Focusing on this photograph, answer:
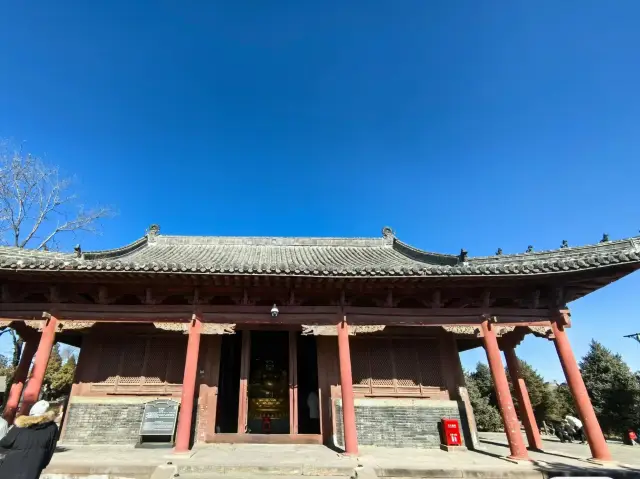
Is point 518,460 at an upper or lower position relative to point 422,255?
lower

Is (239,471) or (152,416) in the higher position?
(152,416)

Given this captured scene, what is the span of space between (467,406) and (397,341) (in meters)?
2.65

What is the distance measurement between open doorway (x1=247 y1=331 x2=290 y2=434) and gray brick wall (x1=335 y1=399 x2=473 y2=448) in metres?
4.14

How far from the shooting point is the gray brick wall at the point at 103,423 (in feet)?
31.7

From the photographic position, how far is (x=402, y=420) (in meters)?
10.0

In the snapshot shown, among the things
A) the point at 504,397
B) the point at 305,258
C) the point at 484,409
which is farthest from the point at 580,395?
the point at 484,409

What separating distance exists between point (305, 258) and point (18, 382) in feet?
30.6

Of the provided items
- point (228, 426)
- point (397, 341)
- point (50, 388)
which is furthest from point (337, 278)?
point (50, 388)

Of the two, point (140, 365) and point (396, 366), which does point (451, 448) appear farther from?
point (140, 365)

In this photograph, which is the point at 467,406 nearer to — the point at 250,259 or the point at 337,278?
the point at 337,278

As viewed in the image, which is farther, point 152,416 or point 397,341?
point 397,341

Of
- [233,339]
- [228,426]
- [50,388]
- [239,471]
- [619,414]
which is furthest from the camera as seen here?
[50,388]

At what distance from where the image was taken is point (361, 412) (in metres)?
10.1

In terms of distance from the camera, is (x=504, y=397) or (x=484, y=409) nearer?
(x=504, y=397)
